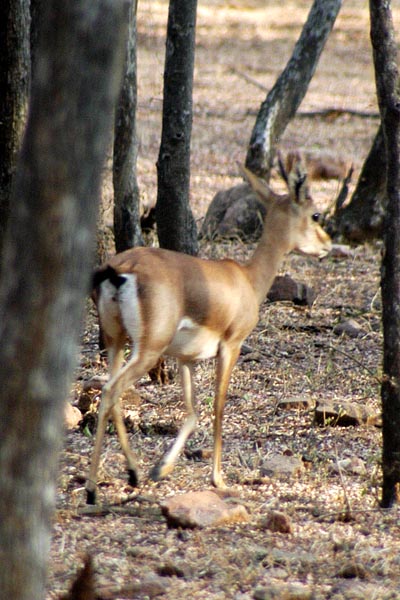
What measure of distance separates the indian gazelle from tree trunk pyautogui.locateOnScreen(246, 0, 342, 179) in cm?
396

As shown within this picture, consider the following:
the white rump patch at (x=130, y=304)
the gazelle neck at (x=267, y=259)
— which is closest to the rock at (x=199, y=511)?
the white rump patch at (x=130, y=304)

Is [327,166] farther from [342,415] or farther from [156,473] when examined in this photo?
[156,473]

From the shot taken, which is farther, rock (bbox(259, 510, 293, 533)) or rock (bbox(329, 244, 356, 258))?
rock (bbox(329, 244, 356, 258))

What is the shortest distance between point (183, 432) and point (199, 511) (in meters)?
0.84

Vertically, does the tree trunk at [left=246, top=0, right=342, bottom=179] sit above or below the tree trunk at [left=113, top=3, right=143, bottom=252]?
above

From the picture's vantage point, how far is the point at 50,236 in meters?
2.46

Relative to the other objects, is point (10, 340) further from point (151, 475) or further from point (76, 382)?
point (76, 382)

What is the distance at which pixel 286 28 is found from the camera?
24.1 metres

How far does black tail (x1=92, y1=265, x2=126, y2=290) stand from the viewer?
4.66 meters

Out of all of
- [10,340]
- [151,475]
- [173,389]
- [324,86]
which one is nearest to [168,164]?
[173,389]

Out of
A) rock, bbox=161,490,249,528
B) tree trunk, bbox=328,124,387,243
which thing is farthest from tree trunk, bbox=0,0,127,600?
tree trunk, bbox=328,124,387,243

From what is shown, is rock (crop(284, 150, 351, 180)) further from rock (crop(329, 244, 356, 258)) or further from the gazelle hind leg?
the gazelle hind leg

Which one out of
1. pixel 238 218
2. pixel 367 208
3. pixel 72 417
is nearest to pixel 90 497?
pixel 72 417

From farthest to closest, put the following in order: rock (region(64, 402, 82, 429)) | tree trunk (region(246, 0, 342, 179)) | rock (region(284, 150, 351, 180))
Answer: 1. rock (region(284, 150, 351, 180))
2. tree trunk (region(246, 0, 342, 179))
3. rock (region(64, 402, 82, 429))
